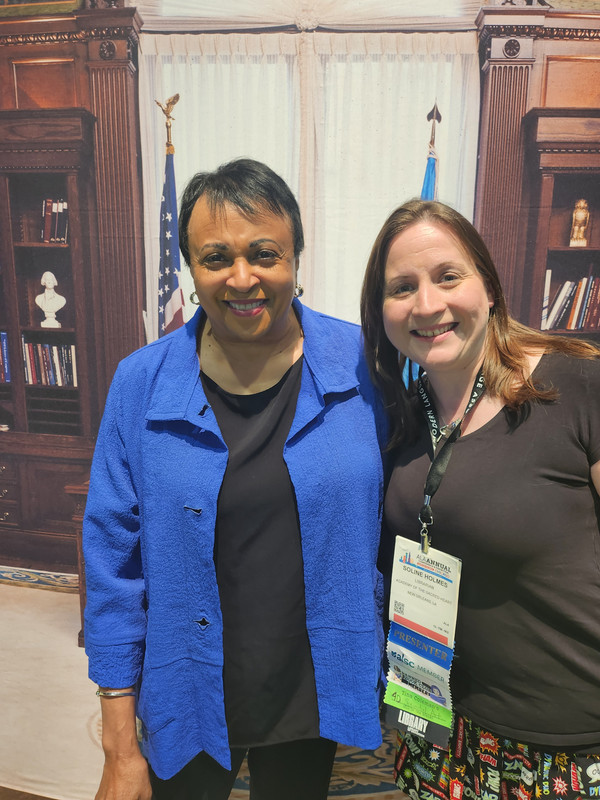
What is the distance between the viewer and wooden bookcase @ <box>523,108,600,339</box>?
1.98 meters

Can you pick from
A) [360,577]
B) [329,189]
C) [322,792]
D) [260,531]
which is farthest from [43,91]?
[322,792]

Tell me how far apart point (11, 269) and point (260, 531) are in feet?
5.92

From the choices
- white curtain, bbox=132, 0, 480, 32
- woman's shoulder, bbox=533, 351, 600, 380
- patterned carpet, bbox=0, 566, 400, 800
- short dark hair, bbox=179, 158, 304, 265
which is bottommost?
patterned carpet, bbox=0, 566, 400, 800

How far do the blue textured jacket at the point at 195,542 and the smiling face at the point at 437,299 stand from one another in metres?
0.21

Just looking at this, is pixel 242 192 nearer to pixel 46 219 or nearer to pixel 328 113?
pixel 328 113

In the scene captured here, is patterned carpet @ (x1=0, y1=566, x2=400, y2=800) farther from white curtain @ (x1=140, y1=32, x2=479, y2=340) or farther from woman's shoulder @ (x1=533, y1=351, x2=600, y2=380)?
white curtain @ (x1=140, y1=32, x2=479, y2=340)

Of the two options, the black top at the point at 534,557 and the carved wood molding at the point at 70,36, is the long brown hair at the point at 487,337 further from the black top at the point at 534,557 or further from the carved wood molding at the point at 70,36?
the carved wood molding at the point at 70,36

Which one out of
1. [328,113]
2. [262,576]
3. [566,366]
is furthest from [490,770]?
[328,113]

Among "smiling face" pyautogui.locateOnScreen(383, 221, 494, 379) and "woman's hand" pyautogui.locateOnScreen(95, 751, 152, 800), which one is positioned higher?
"smiling face" pyautogui.locateOnScreen(383, 221, 494, 379)

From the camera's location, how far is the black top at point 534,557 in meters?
0.96

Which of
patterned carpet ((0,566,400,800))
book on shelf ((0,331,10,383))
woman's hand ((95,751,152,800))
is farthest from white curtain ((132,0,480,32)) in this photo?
patterned carpet ((0,566,400,800))

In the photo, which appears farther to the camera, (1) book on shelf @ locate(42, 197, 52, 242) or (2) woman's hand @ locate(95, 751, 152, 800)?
(1) book on shelf @ locate(42, 197, 52, 242)

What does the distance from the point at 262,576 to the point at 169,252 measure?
4.87ft

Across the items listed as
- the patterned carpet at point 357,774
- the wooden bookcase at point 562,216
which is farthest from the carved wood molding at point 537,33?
the patterned carpet at point 357,774
